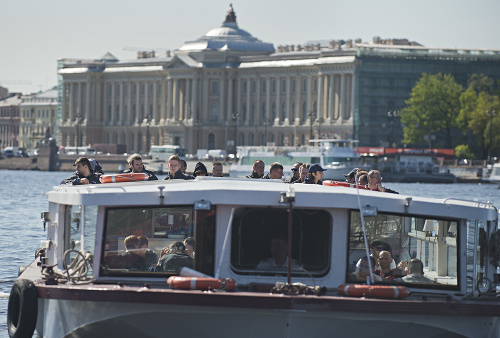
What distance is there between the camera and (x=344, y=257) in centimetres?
1273

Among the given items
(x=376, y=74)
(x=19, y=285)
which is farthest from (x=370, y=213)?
(x=376, y=74)

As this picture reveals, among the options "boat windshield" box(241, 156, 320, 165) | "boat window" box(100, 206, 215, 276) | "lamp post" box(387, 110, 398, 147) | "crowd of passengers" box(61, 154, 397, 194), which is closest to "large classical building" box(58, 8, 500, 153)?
"lamp post" box(387, 110, 398, 147)

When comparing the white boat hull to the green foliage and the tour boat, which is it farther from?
the green foliage

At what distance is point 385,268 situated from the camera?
13141 mm

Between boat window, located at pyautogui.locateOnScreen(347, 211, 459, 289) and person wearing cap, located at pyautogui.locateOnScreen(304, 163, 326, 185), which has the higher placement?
person wearing cap, located at pyautogui.locateOnScreen(304, 163, 326, 185)

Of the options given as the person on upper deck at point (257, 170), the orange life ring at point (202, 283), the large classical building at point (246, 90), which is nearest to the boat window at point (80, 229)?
the orange life ring at point (202, 283)

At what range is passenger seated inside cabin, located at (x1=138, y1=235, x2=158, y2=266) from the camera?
13081 mm

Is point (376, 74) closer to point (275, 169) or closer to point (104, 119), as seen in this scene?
point (104, 119)

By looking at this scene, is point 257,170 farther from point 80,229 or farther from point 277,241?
point 277,241

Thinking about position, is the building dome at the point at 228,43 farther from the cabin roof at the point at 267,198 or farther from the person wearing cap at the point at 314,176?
the cabin roof at the point at 267,198

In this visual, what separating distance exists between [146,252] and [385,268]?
2131mm

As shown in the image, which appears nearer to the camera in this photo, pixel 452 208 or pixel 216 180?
pixel 452 208

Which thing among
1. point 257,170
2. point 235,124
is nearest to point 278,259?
point 257,170

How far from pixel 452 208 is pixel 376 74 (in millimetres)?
124480
